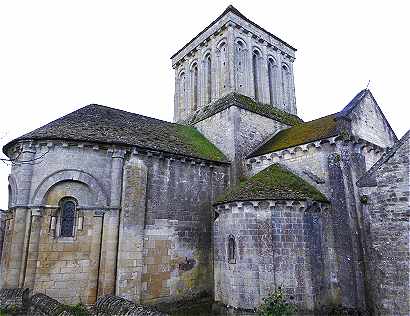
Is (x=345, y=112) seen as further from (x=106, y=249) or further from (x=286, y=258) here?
(x=106, y=249)

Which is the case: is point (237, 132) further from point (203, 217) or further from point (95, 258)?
point (95, 258)

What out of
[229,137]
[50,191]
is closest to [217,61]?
[229,137]

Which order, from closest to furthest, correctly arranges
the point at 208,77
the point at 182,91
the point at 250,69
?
1. the point at 250,69
2. the point at 208,77
3. the point at 182,91

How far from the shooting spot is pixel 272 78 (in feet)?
74.0

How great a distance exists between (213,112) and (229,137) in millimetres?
2417

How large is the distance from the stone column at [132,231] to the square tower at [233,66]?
349 inches

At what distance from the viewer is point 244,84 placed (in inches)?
790

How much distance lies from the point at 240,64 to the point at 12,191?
14493 mm

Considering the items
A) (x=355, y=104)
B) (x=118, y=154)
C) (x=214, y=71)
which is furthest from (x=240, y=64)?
(x=118, y=154)

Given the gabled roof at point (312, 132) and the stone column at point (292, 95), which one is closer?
the gabled roof at point (312, 132)

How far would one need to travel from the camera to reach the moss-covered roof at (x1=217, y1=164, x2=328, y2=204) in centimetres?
1231

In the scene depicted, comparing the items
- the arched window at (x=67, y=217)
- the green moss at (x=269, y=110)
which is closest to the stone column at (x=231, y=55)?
the green moss at (x=269, y=110)

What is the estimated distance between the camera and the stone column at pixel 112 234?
12.0 metres

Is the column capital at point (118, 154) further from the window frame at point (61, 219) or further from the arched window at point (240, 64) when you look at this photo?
the arched window at point (240, 64)
